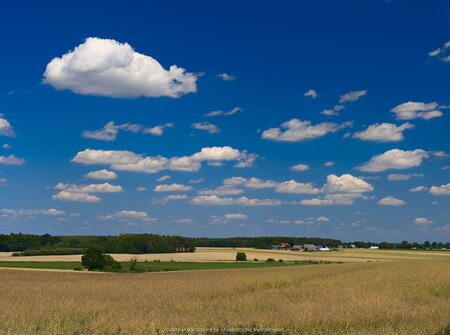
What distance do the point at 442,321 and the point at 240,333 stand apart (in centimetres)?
720

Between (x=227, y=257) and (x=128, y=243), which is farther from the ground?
(x=128, y=243)

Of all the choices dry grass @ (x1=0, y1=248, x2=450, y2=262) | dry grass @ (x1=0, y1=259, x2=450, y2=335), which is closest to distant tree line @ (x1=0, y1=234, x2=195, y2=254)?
dry grass @ (x1=0, y1=248, x2=450, y2=262)

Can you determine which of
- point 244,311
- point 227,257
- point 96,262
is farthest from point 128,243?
point 244,311

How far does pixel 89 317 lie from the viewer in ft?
58.4

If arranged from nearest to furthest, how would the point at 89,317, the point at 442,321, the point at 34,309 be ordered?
the point at 442,321 < the point at 89,317 < the point at 34,309

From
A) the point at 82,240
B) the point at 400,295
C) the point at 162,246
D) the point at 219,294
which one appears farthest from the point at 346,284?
the point at 82,240

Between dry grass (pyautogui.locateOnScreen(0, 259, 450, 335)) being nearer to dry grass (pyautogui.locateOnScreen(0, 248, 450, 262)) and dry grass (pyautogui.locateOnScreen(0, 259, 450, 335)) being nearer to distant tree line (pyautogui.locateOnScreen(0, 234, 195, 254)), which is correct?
dry grass (pyautogui.locateOnScreen(0, 248, 450, 262))

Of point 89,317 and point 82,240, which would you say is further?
point 82,240

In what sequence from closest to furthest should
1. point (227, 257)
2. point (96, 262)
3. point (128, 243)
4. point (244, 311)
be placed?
point (244, 311), point (96, 262), point (227, 257), point (128, 243)

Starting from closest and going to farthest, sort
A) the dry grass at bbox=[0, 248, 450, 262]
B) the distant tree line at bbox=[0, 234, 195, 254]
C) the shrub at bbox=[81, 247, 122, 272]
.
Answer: the shrub at bbox=[81, 247, 122, 272]
the dry grass at bbox=[0, 248, 450, 262]
the distant tree line at bbox=[0, 234, 195, 254]

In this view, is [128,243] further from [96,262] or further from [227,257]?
[96,262]

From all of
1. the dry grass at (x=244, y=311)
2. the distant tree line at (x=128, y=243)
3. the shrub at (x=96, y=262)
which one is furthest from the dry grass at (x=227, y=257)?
the dry grass at (x=244, y=311)

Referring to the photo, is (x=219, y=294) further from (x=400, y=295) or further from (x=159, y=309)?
(x=400, y=295)

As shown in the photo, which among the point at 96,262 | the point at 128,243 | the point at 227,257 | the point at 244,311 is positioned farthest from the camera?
the point at 128,243
